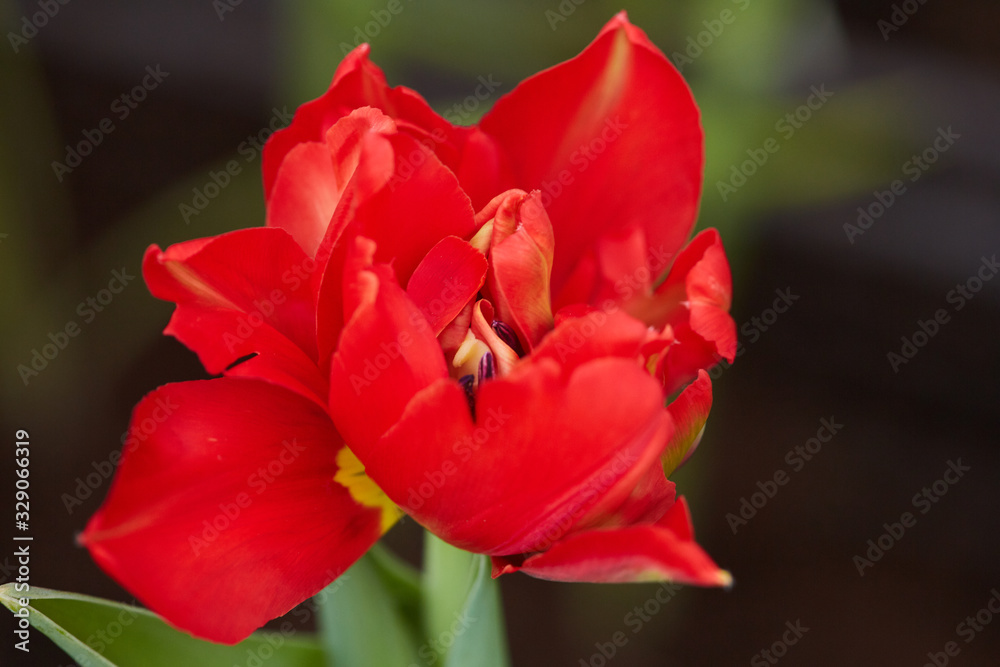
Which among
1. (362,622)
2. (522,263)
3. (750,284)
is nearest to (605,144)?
(522,263)

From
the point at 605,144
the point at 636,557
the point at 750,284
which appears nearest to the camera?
the point at 636,557

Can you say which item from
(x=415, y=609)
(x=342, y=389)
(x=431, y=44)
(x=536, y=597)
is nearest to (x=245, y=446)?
(x=342, y=389)

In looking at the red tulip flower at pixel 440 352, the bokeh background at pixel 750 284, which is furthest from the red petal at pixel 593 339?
the bokeh background at pixel 750 284

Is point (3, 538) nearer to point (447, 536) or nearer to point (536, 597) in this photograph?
point (536, 597)

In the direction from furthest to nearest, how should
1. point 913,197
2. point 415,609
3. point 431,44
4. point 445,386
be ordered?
point 913,197 → point 431,44 → point 415,609 → point 445,386

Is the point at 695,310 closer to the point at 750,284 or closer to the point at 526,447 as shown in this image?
the point at 526,447
